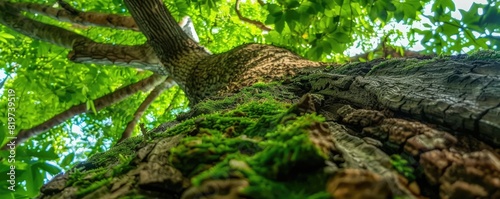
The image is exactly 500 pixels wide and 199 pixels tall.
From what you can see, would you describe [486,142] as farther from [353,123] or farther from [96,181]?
[96,181]

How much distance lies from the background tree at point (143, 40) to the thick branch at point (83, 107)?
48 mm

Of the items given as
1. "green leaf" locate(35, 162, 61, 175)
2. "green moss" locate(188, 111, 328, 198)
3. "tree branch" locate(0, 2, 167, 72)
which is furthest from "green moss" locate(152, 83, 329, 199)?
"tree branch" locate(0, 2, 167, 72)

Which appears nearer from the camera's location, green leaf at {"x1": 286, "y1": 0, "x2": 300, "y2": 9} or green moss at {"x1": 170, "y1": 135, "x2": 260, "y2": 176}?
green moss at {"x1": 170, "y1": 135, "x2": 260, "y2": 176}

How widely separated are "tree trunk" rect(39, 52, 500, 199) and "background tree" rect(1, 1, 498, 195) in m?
0.85

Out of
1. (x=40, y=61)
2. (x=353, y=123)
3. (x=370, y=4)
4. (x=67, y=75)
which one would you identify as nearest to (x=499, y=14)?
(x=370, y=4)

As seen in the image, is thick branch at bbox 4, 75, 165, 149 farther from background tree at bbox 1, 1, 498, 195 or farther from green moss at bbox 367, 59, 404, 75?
green moss at bbox 367, 59, 404, 75

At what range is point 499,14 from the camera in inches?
100

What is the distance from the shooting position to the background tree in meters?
2.75

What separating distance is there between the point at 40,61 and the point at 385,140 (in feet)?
21.3

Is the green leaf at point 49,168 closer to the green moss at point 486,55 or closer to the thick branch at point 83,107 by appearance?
the green moss at point 486,55

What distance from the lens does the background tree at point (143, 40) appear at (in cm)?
275

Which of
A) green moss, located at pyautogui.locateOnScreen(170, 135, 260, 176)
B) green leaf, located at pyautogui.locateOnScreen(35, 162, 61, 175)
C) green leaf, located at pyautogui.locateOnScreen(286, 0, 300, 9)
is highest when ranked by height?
green leaf, located at pyautogui.locateOnScreen(286, 0, 300, 9)

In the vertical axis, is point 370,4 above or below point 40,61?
below

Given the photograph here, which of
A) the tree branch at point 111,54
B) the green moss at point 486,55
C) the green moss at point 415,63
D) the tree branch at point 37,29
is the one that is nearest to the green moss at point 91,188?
the green moss at point 415,63
